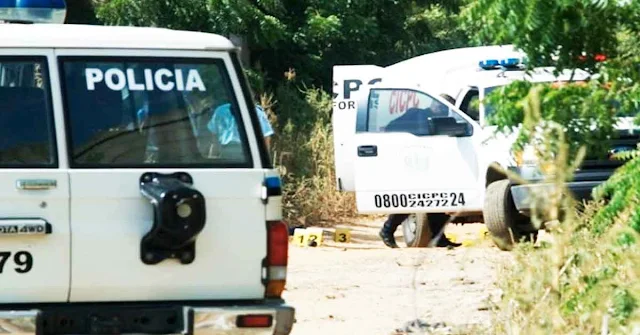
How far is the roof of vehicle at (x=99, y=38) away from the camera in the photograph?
693cm

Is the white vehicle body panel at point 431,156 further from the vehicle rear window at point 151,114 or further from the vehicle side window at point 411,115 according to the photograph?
the vehicle rear window at point 151,114

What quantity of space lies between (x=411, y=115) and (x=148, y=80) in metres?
7.84

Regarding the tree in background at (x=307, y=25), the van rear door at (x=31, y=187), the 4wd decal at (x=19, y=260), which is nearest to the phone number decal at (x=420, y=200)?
the tree in background at (x=307, y=25)

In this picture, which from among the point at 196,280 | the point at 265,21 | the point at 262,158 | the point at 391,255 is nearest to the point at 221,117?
the point at 262,158

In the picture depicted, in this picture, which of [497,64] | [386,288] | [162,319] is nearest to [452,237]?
[497,64]

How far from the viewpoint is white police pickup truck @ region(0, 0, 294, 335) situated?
6.77 meters

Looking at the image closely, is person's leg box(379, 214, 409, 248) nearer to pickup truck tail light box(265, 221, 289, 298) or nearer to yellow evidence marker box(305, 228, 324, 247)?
yellow evidence marker box(305, 228, 324, 247)

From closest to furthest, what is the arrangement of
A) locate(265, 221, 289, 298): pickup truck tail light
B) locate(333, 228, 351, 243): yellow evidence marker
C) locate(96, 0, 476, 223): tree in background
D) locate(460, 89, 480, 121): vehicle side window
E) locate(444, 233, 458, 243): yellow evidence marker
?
locate(265, 221, 289, 298): pickup truck tail light < locate(460, 89, 480, 121): vehicle side window < locate(333, 228, 351, 243): yellow evidence marker < locate(444, 233, 458, 243): yellow evidence marker < locate(96, 0, 476, 223): tree in background

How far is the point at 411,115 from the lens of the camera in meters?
14.7

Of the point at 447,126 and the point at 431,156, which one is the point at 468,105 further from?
the point at 431,156

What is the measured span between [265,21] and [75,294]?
1312cm

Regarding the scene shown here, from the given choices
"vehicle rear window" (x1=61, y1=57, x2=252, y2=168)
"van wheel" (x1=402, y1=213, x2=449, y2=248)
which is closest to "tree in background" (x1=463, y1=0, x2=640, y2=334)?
"vehicle rear window" (x1=61, y1=57, x2=252, y2=168)

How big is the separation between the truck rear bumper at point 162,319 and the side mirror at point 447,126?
7.51m

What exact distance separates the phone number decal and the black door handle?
0.43 meters
